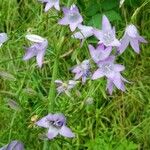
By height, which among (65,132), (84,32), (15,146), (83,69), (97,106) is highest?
(84,32)

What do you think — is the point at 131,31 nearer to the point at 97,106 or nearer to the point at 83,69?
the point at 83,69

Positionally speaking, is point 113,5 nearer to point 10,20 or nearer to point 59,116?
point 10,20

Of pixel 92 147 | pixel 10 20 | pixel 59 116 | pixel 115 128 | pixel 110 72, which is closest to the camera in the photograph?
pixel 110 72

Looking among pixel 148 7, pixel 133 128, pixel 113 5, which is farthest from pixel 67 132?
pixel 148 7

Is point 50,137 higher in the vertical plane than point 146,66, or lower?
higher

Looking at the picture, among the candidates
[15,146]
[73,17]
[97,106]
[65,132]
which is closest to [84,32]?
[73,17]

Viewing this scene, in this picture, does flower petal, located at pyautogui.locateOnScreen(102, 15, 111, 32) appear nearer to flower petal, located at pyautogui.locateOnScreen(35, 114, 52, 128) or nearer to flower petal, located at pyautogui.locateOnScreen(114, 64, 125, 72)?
flower petal, located at pyautogui.locateOnScreen(114, 64, 125, 72)
